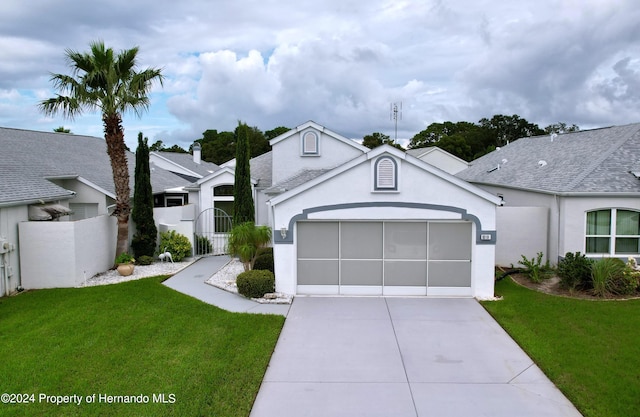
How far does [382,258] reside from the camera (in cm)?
1473

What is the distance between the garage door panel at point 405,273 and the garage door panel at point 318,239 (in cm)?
175

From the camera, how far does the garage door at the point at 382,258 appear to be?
14641 millimetres

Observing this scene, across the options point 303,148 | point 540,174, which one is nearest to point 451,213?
point 540,174

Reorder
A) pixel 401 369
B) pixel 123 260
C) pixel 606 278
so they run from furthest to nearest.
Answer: pixel 123 260 → pixel 606 278 → pixel 401 369

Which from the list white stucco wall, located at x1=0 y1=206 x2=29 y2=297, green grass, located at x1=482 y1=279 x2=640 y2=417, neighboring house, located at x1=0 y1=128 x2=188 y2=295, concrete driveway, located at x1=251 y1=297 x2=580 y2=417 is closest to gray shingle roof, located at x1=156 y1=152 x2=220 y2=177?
neighboring house, located at x1=0 y1=128 x2=188 y2=295

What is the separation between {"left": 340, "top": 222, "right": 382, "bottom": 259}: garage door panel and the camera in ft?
48.4

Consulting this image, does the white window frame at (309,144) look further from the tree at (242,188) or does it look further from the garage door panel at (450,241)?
the garage door panel at (450,241)

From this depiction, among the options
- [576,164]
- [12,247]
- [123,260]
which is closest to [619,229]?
[576,164]

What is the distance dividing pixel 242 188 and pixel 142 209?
4.41 m

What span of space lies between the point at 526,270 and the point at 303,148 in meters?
11.4

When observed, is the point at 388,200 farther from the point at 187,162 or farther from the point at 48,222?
the point at 187,162

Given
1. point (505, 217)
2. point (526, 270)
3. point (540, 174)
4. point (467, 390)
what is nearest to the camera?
point (467, 390)

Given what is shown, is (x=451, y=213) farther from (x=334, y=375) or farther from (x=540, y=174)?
(x=540, y=174)

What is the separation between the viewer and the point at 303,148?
2277cm
